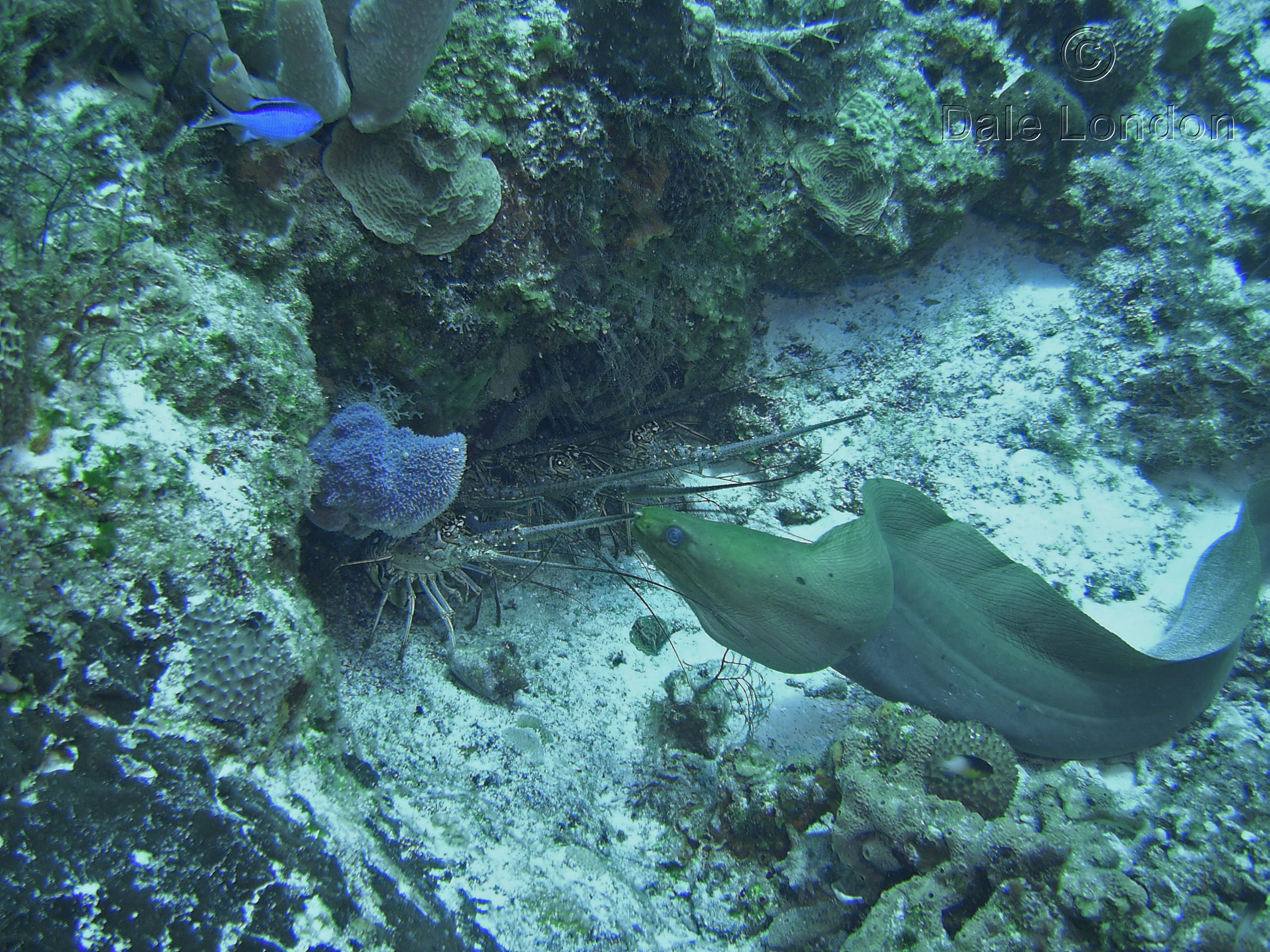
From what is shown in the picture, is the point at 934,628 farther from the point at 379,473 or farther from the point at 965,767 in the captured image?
the point at 379,473

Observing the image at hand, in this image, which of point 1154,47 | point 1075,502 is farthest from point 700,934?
point 1154,47

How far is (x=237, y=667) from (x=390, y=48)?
7.09 feet

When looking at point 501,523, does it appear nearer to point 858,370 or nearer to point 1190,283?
point 858,370

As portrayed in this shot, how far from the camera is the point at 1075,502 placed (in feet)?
13.4

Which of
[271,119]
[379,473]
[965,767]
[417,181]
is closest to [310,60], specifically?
[271,119]

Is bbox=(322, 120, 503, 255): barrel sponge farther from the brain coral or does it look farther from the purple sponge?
the brain coral

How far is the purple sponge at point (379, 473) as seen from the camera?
2.23 metres

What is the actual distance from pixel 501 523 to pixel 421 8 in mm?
2305

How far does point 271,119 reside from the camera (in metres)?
1.79

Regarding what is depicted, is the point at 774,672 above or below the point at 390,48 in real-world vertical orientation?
below

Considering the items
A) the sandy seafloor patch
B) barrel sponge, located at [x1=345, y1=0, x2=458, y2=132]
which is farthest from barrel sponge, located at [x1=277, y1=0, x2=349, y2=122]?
the sandy seafloor patch

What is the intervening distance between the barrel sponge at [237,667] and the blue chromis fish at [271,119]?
154 cm

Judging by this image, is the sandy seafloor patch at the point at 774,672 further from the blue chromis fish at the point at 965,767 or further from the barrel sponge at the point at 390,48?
the barrel sponge at the point at 390,48

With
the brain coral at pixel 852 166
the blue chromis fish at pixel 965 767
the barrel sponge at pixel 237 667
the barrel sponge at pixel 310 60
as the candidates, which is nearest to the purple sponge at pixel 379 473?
the barrel sponge at pixel 237 667
